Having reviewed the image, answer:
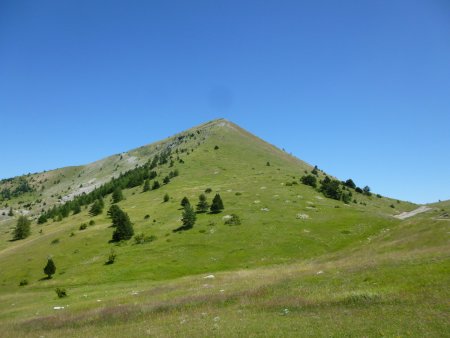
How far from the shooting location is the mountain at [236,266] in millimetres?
20781

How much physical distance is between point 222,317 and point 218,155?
139 metres

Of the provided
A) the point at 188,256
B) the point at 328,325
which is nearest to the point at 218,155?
the point at 188,256

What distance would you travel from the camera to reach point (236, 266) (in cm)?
5644

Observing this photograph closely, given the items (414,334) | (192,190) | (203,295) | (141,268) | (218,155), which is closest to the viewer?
(414,334)

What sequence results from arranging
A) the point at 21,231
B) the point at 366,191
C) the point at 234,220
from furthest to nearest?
the point at 366,191
the point at 21,231
the point at 234,220

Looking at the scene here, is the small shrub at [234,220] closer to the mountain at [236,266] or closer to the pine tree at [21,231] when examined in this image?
the mountain at [236,266]

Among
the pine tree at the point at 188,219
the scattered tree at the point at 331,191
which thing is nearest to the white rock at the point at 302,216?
the pine tree at the point at 188,219

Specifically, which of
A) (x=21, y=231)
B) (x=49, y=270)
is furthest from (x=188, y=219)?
(x=21, y=231)

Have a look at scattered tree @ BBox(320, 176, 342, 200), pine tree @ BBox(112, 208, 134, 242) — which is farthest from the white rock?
pine tree @ BBox(112, 208, 134, 242)

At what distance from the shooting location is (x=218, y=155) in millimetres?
161250

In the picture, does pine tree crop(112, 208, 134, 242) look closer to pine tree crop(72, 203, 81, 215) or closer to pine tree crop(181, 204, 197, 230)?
pine tree crop(181, 204, 197, 230)

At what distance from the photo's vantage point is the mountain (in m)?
20.8

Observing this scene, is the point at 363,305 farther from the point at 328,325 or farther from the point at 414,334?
the point at 414,334

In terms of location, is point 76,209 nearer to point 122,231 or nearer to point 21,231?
point 21,231
